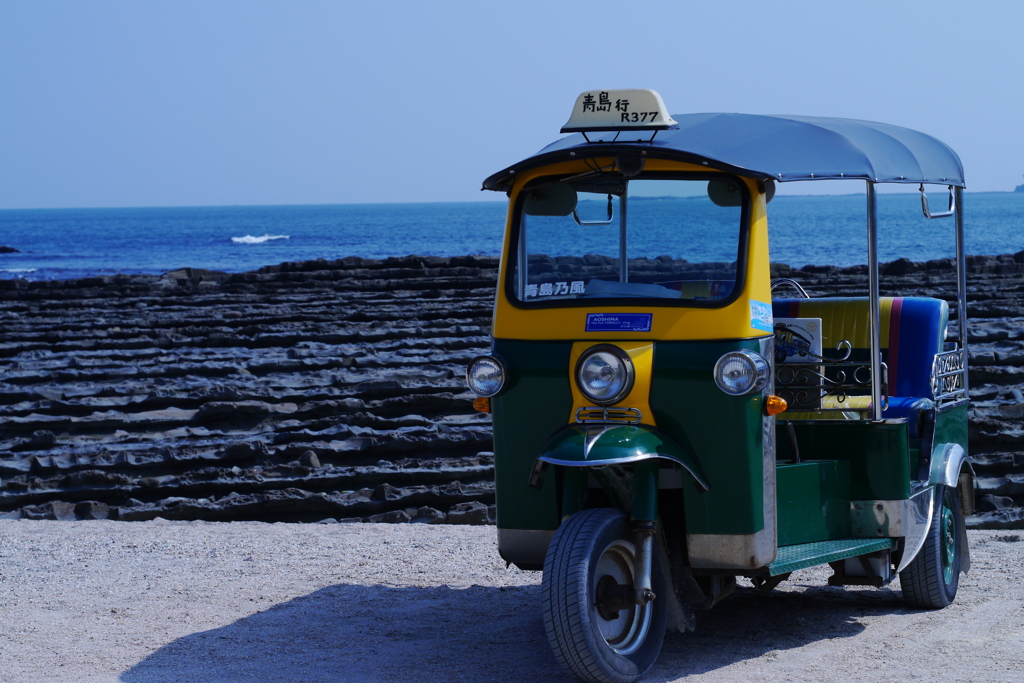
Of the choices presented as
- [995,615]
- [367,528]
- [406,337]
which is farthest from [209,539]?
[406,337]

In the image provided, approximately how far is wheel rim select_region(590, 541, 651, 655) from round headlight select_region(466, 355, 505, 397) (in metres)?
0.85

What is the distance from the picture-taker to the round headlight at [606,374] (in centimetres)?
446

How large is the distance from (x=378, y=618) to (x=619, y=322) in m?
2.18

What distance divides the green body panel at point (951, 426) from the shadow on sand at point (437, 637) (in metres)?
0.90

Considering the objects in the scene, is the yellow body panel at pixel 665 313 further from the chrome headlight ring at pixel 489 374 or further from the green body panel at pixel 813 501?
the green body panel at pixel 813 501

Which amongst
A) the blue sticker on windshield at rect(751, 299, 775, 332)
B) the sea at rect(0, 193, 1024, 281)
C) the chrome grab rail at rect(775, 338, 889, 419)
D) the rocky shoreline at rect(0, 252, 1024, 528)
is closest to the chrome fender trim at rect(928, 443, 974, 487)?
the chrome grab rail at rect(775, 338, 889, 419)

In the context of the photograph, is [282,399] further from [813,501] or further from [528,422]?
[813,501]

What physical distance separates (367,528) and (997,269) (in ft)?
61.3

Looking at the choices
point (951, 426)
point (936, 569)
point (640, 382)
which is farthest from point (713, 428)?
point (951, 426)

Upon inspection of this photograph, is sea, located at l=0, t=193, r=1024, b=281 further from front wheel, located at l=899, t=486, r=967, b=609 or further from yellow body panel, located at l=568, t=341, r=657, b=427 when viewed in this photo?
yellow body panel, located at l=568, t=341, r=657, b=427

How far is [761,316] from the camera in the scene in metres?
Result: 4.64

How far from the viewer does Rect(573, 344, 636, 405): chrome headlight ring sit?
14.6 ft

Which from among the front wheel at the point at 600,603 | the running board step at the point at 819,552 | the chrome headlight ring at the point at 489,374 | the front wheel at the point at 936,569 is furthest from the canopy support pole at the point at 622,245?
the front wheel at the point at 936,569

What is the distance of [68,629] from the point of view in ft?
18.2
